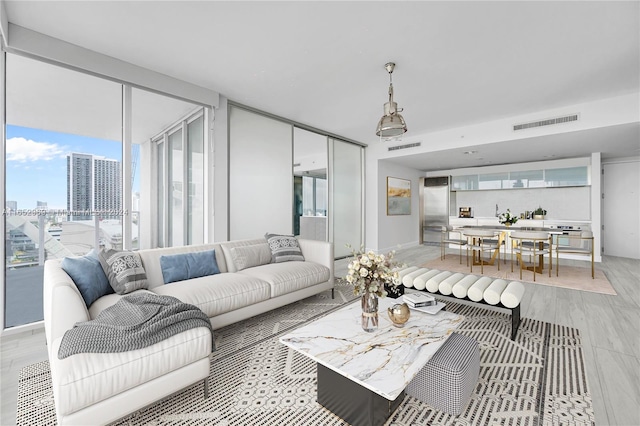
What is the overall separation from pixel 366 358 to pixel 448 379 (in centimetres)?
49

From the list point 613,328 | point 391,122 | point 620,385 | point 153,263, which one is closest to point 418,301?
point 620,385

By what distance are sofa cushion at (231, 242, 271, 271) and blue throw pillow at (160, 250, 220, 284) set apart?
0.25 m

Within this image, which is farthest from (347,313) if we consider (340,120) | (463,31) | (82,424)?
(340,120)

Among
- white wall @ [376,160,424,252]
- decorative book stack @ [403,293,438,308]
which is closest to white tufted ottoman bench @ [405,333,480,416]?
decorative book stack @ [403,293,438,308]

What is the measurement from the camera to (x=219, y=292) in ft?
8.14

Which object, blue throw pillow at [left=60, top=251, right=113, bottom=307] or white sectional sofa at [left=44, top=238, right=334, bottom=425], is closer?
white sectional sofa at [left=44, top=238, right=334, bottom=425]

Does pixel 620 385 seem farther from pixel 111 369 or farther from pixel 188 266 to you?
pixel 188 266

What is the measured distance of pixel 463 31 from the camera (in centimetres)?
257

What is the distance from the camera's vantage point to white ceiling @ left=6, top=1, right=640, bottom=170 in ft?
7.55

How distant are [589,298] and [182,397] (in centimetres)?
464

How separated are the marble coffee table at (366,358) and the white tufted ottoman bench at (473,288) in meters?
0.79

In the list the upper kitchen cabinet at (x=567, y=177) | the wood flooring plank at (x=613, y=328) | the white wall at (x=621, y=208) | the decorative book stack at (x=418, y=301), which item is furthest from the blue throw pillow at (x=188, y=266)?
the white wall at (x=621, y=208)

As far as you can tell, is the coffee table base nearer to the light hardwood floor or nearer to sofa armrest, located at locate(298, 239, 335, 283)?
the light hardwood floor

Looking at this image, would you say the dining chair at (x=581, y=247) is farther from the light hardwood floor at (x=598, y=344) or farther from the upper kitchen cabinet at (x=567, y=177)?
the upper kitchen cabinet at (x=567, y=177)
